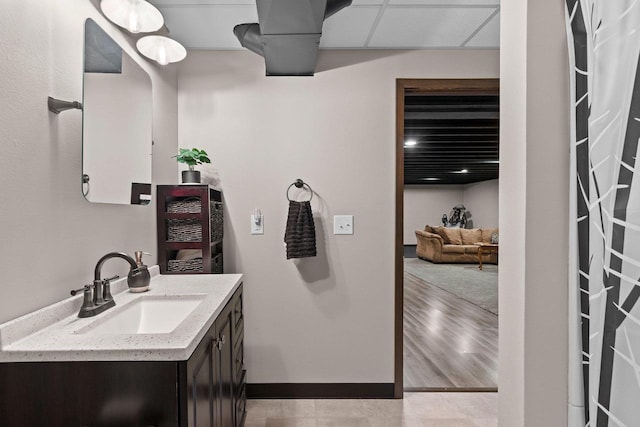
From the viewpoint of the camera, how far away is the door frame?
2508 millimetres

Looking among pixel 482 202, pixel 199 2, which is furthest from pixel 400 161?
pixel 482 202

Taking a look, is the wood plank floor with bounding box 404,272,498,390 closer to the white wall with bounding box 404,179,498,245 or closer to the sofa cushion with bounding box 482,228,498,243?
the sofa cushion with bounding box 482,228,498,243

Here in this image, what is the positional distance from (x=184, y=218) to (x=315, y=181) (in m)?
0.88

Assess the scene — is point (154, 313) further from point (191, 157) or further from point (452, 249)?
point (452, 249)

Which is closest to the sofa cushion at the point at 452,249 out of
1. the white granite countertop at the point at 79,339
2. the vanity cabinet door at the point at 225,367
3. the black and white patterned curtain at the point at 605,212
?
the vanity cabinet door at the point at 225,367

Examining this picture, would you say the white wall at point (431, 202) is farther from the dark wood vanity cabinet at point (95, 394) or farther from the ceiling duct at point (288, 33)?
the dark wood vanity cabinet at point (95, 394)

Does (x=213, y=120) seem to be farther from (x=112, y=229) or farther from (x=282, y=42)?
(x=112, y=229)

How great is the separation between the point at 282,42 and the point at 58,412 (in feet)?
6.18

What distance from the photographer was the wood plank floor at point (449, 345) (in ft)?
9.02

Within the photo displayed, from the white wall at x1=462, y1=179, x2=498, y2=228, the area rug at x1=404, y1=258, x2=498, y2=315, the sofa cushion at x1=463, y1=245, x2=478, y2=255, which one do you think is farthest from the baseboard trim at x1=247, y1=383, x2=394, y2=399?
the white wall at x1=462, y1=179, x2=498, y2=228

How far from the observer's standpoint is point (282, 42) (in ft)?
6.71

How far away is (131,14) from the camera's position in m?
1.65

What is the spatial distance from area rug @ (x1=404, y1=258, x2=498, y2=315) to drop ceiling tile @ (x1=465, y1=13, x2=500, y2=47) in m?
3.21

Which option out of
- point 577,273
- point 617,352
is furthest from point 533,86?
point 617,352
